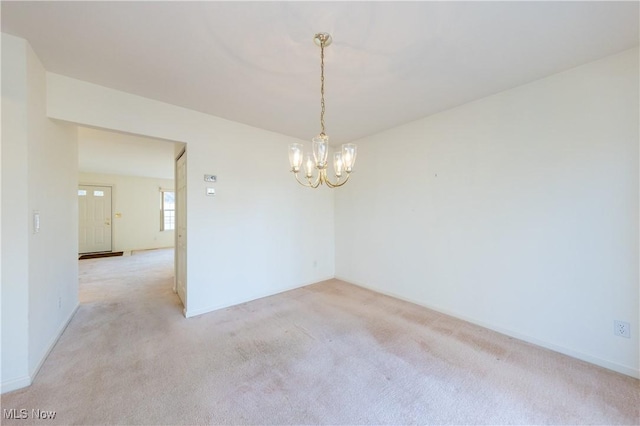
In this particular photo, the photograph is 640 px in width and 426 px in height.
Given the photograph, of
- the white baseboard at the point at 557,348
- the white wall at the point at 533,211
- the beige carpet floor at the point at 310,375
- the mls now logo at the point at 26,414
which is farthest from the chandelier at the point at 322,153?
the white baseboard at the point at 557,348

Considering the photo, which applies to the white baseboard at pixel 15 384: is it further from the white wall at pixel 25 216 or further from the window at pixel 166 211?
the window at pixel 166 211

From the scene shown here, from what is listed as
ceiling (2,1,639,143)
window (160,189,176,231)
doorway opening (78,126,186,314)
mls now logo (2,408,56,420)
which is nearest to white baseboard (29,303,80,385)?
mls now logo (2,408,56,420)

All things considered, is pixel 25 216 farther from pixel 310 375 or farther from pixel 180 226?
pixel 310 375

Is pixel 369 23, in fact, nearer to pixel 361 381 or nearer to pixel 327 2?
pixel 327 2

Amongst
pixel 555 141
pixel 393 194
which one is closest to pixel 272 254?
pixel 393 194

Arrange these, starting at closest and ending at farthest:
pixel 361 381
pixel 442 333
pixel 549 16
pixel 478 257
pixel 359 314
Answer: pixel 549 16 → pixel 361 381 → pixel 442 333 → pixel 478 257 → pixel 359 314

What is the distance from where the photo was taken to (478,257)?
2820mm

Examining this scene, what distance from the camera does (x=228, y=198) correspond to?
3373mm

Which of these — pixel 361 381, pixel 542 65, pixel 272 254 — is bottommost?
pixel 361 381

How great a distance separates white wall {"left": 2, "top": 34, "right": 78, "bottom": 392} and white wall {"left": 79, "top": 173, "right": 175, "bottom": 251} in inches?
252

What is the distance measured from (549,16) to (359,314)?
3.19m

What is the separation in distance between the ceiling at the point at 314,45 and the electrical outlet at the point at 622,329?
2.23m

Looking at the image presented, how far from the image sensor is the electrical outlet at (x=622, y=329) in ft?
6.42

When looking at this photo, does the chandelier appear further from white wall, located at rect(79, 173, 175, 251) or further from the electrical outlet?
white wall, located at rect(79, 173, 175, 251)
